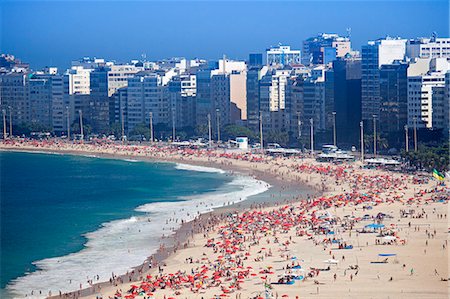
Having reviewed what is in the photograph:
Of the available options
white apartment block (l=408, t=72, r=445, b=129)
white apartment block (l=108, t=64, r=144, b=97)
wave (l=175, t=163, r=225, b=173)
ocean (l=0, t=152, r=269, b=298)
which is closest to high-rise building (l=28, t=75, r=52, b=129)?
white apartment block (l=108, t=64, r=144, b=97)

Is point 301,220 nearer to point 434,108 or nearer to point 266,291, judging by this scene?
point 266,291

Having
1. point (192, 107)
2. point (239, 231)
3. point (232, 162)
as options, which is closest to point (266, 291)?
point (239, 231)

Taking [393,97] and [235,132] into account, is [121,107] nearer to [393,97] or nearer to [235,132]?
[235,132]

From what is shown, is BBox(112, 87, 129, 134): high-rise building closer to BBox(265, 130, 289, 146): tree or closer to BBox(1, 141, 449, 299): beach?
BBox(265, 130, 289, 146): tree

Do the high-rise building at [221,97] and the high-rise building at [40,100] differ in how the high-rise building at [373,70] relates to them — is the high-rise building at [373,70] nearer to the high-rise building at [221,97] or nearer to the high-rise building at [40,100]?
the high-rise building at [221,97]

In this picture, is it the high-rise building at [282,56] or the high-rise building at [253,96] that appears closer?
the high-rise building at [253,96]

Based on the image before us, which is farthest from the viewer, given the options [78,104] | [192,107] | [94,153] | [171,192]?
[78,104]

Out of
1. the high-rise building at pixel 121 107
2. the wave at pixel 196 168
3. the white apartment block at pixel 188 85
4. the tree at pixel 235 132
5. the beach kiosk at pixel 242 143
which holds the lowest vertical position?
the wave at pixel 196 168

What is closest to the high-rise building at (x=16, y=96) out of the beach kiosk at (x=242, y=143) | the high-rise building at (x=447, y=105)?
the beach kiosk at (x=242, y=143)
